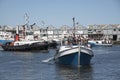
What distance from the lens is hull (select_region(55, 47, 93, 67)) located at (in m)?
31.9

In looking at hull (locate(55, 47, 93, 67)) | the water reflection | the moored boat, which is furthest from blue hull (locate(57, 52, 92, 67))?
the moored boat

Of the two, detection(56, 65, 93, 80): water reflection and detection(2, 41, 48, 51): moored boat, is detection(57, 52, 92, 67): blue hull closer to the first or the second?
detection(56, 65, 93, 80): water reflection

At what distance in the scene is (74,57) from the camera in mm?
32188

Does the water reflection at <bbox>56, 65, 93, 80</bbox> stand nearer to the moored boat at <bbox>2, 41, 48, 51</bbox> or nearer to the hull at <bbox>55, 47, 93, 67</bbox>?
the hull at <bbox>55, 47, 93, 67</bbox>

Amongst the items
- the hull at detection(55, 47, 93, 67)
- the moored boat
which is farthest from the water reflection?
the moored boat

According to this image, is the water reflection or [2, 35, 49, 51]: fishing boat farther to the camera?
[2, 35, 49, 51]: fishing boat

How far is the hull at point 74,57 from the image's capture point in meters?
31.9

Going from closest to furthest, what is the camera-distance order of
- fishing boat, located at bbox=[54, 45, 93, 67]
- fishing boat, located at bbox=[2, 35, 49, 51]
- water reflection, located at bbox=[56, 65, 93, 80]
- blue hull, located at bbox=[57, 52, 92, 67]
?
water reflection, located at bbox=[56, 65, 93, 80] → fishing boat, located at bbox=[54, 45, 93, 67] → blue hull, located at bbox=[57, 52, 92, 67] → fishing boat, located at bbox=[2, 35, 49, 51]

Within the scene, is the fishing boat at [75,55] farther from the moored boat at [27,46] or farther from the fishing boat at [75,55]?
the moored boat at [27,46]

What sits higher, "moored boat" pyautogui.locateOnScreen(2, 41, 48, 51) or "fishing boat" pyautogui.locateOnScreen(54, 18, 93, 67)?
"fishing boat" pyautogui.locateOnScreen(54, 18, 93, 67)

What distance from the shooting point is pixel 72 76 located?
26.2 m

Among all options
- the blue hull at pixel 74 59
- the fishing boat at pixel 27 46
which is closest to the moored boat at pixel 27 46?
the fishing boat at pixel 27 46

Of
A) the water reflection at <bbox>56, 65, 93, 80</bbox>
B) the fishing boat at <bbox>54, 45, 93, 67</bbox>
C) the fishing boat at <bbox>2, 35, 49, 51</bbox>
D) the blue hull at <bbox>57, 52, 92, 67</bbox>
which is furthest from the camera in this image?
the fishing boat at <bbox>2, 35, 49, 51</bbox>

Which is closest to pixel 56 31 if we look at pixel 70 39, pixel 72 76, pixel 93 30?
pixel 93 30
